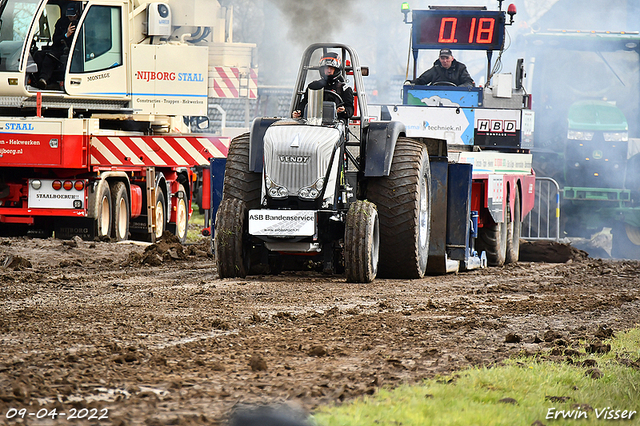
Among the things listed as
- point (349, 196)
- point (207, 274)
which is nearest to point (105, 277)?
point (207, 274)

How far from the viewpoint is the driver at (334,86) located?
8969 millimetres

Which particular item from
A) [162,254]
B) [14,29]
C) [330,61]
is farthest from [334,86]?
[14,29]

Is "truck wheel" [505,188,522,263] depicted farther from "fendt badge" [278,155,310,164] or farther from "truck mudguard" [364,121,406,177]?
"fendt badge" [278,155,310,164]

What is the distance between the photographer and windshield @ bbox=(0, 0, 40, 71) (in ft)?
41.8

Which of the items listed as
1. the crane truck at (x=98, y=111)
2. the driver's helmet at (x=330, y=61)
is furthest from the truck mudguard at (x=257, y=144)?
the crane truck at (x=98, y=111)

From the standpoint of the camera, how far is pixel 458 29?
1441cm

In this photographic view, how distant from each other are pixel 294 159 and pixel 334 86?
1280 mm

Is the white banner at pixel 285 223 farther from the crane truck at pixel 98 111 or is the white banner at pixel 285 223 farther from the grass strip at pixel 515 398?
the crane truck at pixel 98 111

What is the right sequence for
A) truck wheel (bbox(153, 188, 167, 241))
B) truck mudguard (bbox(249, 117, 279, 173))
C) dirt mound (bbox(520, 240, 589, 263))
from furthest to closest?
1. truck wheel (bbox(153, 188, 167, 241))
2. dirt mound (bbox(520, 240, 589, 263))
3. truck mudguard (bbox(249, 117, 279, 173))

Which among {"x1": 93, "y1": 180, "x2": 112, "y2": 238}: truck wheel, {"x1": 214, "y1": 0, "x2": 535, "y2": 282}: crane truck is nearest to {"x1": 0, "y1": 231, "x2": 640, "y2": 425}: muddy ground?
{"x1": 214, "y1": 0, "x2": 535, "y2": 282}: crane truck

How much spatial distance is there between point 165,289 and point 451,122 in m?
6.54

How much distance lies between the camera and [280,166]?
8.20m

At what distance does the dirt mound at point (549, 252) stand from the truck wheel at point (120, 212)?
6367mm

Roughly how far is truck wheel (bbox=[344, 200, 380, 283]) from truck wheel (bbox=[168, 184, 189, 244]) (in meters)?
7.77
